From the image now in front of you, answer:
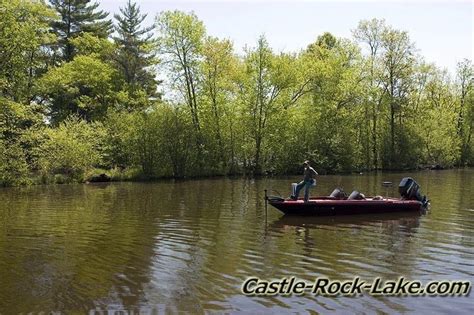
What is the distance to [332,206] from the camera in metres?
18.6

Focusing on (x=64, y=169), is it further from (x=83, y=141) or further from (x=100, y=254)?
(x=100, y=254)

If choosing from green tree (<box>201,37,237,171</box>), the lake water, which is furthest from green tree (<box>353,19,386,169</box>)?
the lake water

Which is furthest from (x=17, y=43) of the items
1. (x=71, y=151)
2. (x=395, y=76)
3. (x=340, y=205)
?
(x=395, y=76)

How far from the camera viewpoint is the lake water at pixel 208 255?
8.72 m

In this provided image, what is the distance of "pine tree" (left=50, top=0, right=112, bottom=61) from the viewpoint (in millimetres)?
51250

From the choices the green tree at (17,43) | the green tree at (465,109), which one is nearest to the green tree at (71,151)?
the green tree at (17,43)

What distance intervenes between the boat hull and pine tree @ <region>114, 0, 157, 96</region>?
37.1m

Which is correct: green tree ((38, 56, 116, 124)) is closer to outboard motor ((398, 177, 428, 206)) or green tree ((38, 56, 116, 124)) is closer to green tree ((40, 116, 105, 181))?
green tree ((40, 116, 105, 181))

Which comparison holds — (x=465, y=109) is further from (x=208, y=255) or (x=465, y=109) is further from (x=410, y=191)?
(x=208, y=255)

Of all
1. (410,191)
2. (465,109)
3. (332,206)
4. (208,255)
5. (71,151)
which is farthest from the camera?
(465,109)

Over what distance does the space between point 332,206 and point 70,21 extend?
43425 mm

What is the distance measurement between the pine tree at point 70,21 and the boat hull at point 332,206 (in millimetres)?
40174

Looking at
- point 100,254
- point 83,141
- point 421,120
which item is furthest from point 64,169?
point 421,120

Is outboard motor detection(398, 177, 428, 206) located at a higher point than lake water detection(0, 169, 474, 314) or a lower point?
higher
